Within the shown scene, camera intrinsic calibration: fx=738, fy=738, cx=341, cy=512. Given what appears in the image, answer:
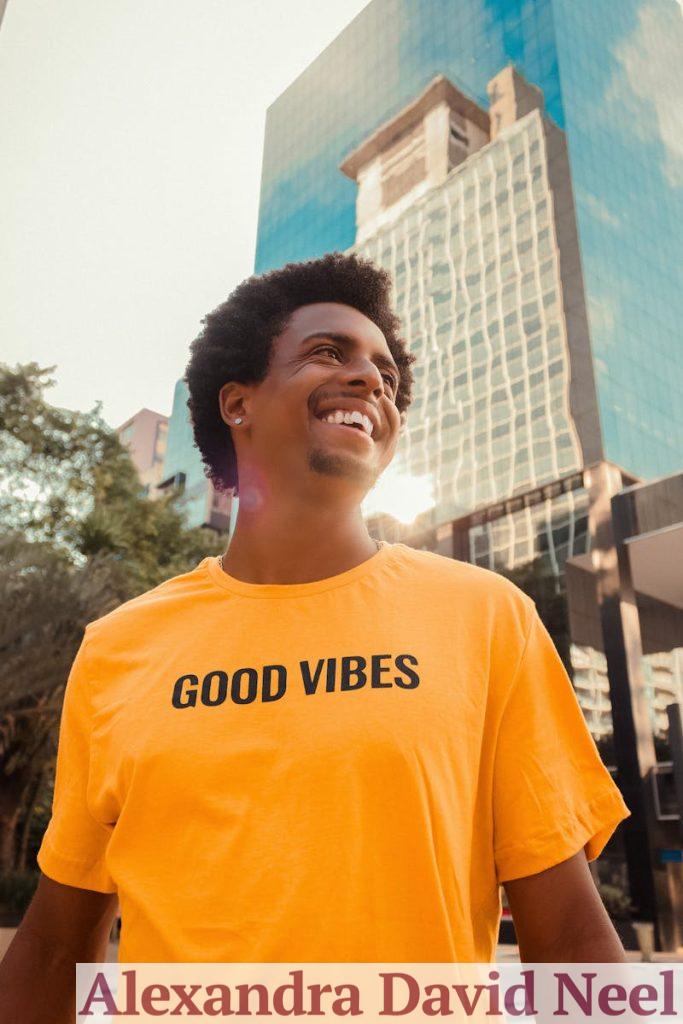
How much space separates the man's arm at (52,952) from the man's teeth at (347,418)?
1091 mm

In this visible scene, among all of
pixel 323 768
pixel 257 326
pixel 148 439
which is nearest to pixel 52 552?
pixel 257 326

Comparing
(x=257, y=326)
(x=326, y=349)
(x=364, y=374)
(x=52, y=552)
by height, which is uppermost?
(x=52, y=552)

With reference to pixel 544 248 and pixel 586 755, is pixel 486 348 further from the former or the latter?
pixel 586 755

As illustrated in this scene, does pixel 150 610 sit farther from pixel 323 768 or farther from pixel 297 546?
pixel 323 768

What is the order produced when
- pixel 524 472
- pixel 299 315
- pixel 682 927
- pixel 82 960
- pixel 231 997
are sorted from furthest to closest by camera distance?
pixel 524 472 < pixel 682 927 < pixel 299 315 < pixel 82 960 < pixel 231 997

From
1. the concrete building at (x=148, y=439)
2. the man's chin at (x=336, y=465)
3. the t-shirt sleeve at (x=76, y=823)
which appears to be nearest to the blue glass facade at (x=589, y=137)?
the concrete building at (x=148, y=439)

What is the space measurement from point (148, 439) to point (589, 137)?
46.0 metres

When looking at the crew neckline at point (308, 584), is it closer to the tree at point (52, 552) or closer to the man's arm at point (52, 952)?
the man's arm at point (52, 952)

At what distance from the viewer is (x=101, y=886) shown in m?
1.43

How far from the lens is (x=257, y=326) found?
2.08 meters

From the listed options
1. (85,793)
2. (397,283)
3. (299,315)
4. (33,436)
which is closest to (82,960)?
(85,793)

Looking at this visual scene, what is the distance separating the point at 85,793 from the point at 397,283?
4647 cm

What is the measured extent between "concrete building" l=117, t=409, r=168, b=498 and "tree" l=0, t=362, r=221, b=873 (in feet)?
164

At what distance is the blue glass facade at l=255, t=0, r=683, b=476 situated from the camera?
3225 cm
